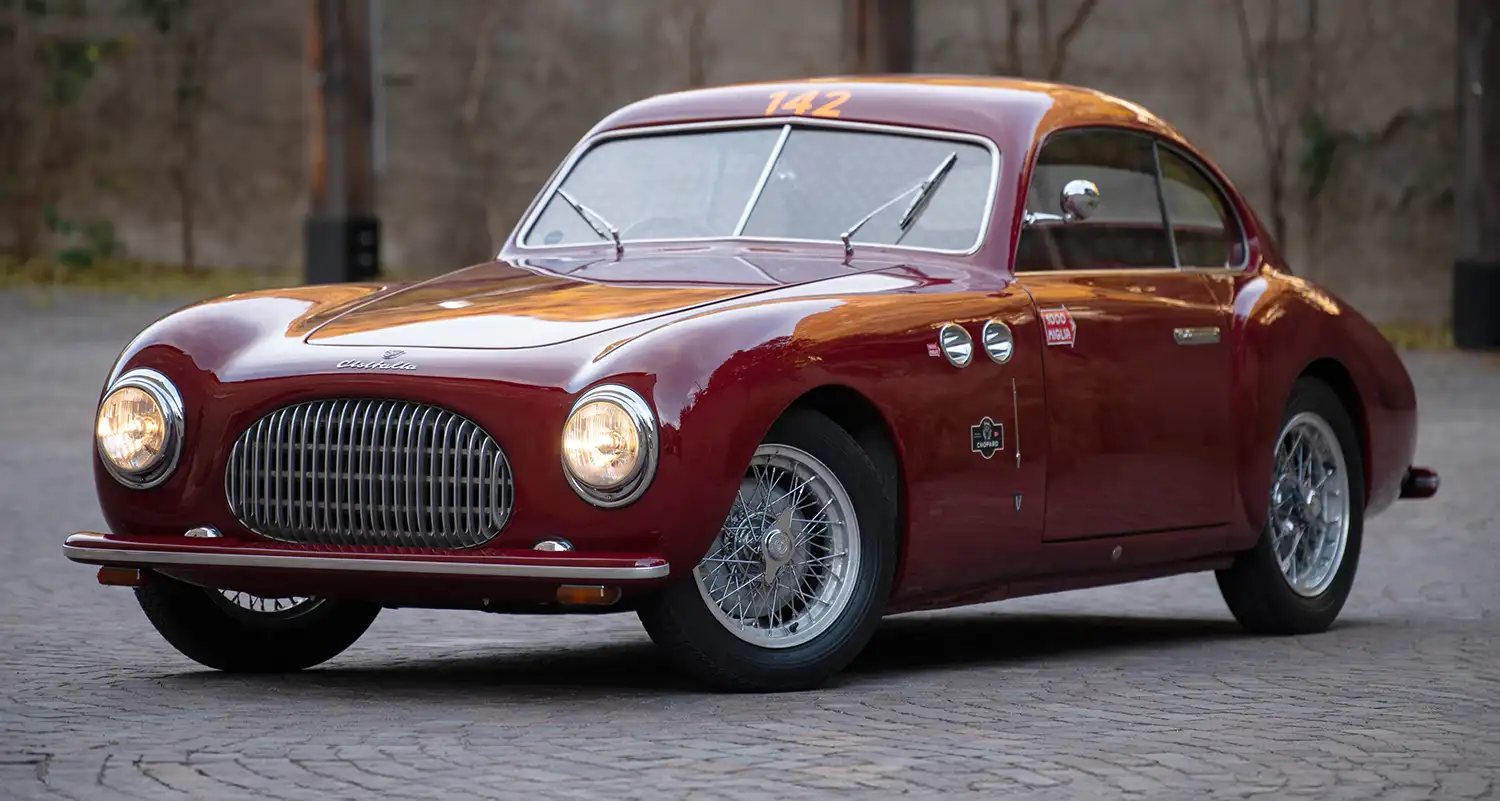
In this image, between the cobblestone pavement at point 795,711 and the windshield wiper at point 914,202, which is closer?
the cobblestone pavement at point 795,711

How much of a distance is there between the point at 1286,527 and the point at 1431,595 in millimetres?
1372

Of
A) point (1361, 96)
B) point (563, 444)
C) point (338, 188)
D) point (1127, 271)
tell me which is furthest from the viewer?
point (1361, 96)

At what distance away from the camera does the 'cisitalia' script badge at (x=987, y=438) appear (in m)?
7.00

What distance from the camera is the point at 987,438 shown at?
23.1ft

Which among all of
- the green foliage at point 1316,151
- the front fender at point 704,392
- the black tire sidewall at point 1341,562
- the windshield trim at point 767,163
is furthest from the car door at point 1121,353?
the green foliage at point 1316,151

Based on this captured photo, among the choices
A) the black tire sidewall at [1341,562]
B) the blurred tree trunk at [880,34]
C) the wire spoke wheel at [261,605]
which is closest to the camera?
the wire spoke wheel at [261,605]

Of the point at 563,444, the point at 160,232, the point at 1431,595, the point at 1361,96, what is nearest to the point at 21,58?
the point at 160,232

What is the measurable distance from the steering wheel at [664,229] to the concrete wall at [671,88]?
47.5 ft

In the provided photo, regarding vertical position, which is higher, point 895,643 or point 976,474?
point 976,474

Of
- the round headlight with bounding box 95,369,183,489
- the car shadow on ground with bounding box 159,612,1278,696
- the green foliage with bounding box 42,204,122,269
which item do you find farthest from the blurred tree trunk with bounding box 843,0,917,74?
the round headlight with bounding box 95,369,183,489

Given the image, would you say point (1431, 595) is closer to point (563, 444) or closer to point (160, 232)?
point (563, 444)

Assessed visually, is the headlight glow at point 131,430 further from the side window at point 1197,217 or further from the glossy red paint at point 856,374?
the side window at point 1197,217

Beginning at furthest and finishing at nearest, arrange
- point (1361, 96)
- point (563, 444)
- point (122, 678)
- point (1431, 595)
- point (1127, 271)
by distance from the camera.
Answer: point (1361, 96) → point (1431, 595) → point (1127, 271) → point (122, 678) → point (563, 444)

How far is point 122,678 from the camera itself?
7008 mm
